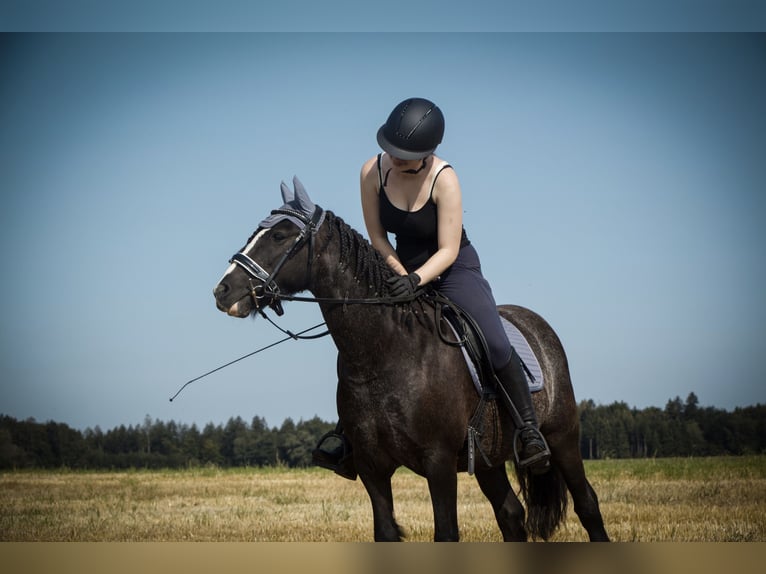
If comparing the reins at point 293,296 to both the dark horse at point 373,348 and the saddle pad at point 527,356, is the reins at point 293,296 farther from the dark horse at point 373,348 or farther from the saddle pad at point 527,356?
the saddle pad at point 527,356

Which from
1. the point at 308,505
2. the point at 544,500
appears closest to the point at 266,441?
the point at 308,505

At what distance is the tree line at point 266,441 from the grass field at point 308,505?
37cm

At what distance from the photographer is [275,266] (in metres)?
5.26

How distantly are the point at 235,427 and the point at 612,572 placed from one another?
16.1m

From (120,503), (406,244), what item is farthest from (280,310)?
(120,503)

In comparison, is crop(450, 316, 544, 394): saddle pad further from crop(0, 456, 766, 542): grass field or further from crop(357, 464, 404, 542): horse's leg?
crop(0, 456, 766, 542): grass field

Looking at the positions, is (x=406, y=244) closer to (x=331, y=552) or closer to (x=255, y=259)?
(x=255, y=259)

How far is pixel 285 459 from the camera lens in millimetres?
17719

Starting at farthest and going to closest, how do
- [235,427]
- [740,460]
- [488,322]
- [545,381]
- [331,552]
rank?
[235,427] → [740,460] → [545,381] → [488,322] → [331,552]

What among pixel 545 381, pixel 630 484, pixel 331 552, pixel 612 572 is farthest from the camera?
pixel 630 484

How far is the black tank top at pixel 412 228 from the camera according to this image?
19.1 feet

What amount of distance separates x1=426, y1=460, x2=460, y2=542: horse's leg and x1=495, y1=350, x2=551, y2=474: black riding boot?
0.87 metres

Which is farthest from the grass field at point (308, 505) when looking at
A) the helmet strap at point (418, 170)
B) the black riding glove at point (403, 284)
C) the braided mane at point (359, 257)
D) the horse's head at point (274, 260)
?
the horse's head at point (274, 260)

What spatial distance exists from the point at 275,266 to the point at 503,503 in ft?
10.0
